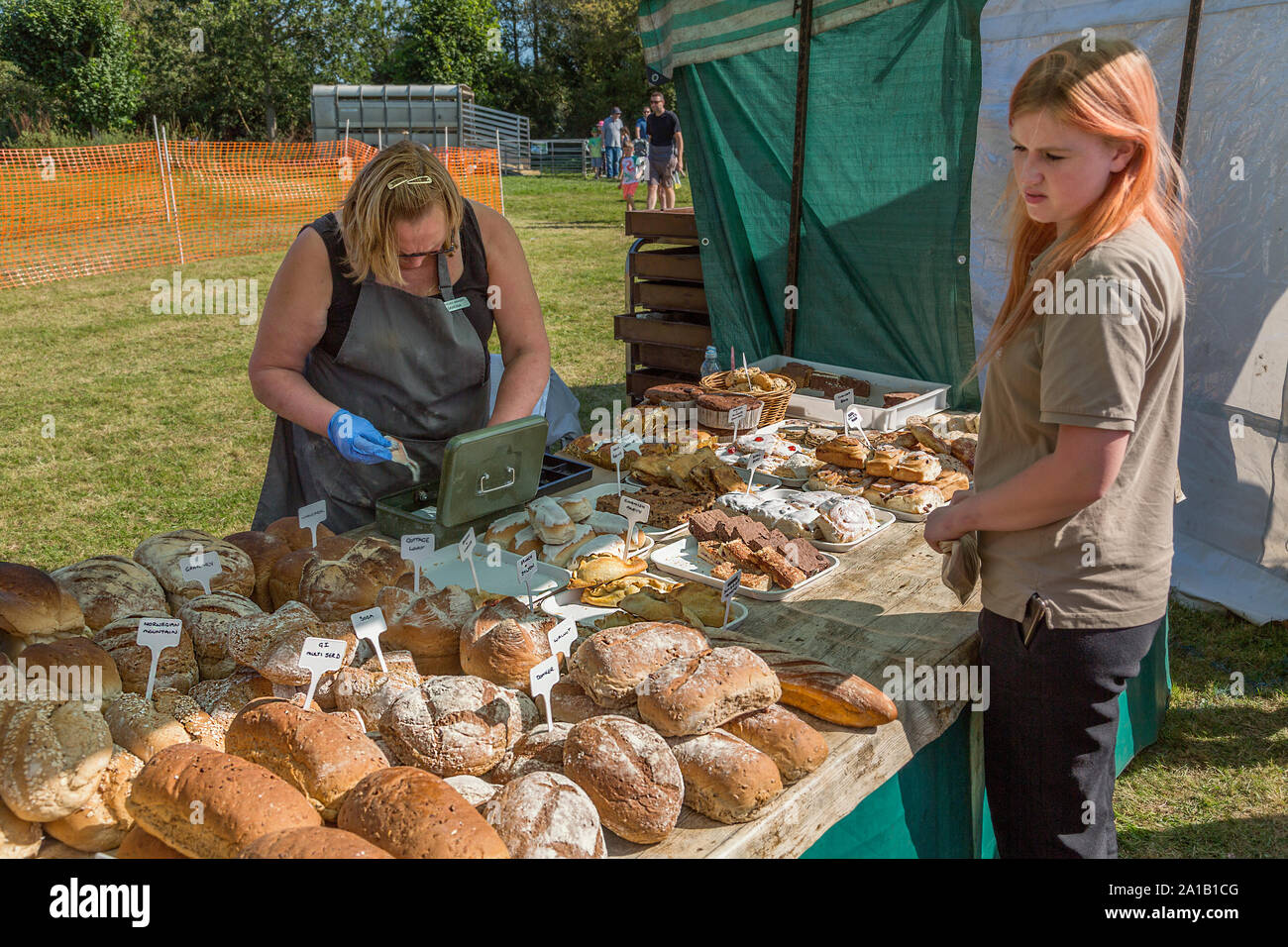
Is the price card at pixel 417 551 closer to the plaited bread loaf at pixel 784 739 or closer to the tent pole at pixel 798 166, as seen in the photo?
the plaited bread loaf at pixel 784 739

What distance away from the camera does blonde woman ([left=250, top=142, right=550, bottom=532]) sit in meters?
2.73

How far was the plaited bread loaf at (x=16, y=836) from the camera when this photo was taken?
4.62 ft

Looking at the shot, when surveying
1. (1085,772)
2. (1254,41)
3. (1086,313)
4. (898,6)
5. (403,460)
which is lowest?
(1085,772)

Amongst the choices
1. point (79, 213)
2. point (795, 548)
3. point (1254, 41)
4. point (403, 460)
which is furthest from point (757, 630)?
point (79, 213)

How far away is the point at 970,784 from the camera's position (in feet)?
7.41

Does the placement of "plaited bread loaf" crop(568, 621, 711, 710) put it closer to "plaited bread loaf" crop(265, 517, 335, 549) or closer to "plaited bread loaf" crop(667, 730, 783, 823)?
"plaited bread loaf" crop(667, 730, 783, 823)

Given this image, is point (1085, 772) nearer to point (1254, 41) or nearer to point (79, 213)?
point (1254, 41)

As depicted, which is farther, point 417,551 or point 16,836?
point 417,551

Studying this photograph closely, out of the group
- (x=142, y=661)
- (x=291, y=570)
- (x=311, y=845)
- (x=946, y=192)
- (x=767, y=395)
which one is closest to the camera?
(x=311, y=845)

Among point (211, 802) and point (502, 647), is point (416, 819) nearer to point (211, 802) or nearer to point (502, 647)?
point (211, 802)

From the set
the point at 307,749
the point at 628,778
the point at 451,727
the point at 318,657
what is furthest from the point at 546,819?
the point at 318,657

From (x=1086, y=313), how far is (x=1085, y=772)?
36.4 inches

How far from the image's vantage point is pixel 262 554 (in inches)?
92.5

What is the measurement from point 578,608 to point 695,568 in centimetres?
41
